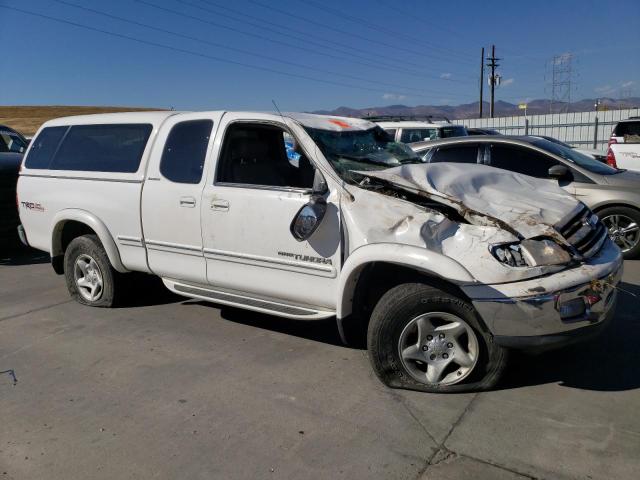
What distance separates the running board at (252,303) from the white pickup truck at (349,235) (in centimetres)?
1

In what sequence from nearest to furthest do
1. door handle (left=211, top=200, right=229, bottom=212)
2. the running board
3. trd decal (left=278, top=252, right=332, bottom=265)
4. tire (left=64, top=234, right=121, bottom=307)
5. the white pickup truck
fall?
1. the white pickup truck
2. trd decal (left=278, top=252, right=332, bottom=265)
3. the running board
4. door handle (left=211, top=200, right=229, bottom=212)
5. tire (left=64, top=234, right=121, bottom=307)

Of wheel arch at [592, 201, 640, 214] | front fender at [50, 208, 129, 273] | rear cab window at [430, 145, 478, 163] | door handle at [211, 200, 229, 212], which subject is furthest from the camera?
rear cab window at [430, 145, 478, 163]

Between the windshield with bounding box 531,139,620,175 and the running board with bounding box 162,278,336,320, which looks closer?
the running board with bounding box 162,278,336,320

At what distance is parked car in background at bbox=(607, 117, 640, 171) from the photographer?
11688 mm

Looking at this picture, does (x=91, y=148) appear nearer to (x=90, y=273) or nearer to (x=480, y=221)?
(x=90, y=273)

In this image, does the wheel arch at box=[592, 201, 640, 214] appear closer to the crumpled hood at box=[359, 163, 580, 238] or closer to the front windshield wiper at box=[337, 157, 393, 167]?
the crumpled hood at box=[359, 163, 580, 238]

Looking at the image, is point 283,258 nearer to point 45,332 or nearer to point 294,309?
point 294,309

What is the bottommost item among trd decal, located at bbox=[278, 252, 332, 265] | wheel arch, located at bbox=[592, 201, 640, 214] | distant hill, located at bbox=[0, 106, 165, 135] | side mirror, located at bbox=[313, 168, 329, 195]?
wheel arch, located at bbox=[592, 201, 640, 214]

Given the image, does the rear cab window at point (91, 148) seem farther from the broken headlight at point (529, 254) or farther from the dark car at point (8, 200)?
the broken headlight at point (529, 254)

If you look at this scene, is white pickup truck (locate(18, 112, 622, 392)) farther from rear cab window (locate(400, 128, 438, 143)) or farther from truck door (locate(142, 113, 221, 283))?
rear cab window (locate(400, 128, 438, 143))

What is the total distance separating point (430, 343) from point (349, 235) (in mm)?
879

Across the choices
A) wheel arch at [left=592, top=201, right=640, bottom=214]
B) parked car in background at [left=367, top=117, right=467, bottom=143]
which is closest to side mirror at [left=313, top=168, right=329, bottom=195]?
wheel arch at [left=592, top=201, right=640, bottom=214]

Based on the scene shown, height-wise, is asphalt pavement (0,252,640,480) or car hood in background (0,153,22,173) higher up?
car hood in background (0,153,22,173)

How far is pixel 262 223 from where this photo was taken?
4.25 meters
